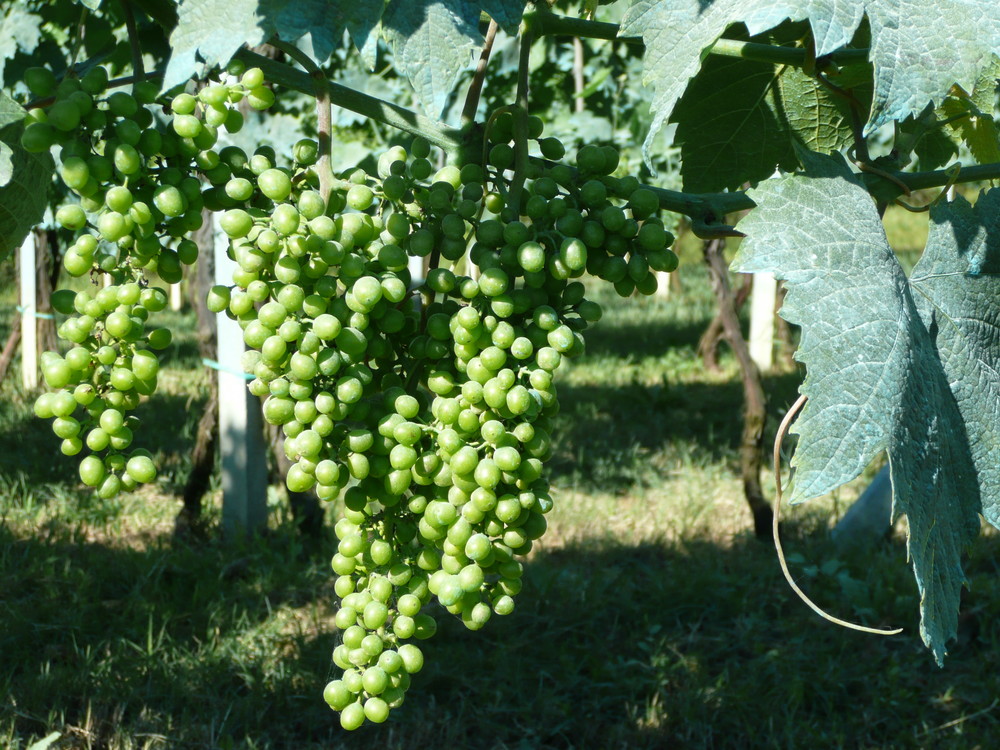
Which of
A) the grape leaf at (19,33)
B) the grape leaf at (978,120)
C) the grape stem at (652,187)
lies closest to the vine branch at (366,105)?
the grape stem at (652,187)

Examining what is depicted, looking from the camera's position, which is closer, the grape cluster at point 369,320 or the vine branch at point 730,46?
the grape cluster at point 369,320

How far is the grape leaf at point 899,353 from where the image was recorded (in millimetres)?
821

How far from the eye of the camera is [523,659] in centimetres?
296

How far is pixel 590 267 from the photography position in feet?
2.93

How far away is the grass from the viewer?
8.63ft

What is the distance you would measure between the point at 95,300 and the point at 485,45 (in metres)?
0.40

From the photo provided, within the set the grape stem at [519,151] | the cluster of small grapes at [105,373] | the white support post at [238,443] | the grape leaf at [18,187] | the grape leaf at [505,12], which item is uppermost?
the grape leaf at [505,12]

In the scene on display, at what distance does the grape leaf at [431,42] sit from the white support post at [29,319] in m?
4.82

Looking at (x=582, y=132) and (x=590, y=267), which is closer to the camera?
(x=590, y=267)

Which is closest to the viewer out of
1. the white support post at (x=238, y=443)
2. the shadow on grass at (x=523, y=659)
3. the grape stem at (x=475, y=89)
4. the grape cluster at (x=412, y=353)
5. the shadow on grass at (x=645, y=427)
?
the grape cluster at (x=412, y=353)

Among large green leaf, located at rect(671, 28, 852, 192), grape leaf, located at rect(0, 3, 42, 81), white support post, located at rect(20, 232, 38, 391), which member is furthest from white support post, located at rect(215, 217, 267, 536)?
large green leaf, located at rect(671, 28, 852, 192)

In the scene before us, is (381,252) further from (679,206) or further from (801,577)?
(801,577)

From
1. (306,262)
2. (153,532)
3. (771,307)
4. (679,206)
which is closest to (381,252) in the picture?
(306,262)

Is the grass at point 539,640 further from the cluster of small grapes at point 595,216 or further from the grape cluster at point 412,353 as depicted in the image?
the cluster of small grapes at point 595,216
